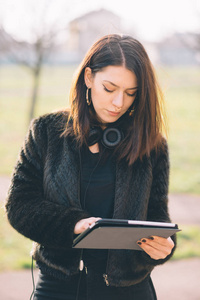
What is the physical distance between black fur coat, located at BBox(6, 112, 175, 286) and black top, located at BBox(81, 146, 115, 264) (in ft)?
0.15

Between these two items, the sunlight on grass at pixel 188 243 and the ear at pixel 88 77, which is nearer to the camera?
the ear at pixel 88 77

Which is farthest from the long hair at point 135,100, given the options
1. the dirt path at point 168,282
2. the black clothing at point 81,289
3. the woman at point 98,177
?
the dirt path at point 168,282

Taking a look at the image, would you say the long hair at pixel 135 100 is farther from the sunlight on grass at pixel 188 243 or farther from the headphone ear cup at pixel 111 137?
the sunlight on grass at pixel 188 243

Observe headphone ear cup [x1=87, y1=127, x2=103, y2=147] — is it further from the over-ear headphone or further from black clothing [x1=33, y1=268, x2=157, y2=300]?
black clothing [x1=33, y1=268, x2=157, y2=300]

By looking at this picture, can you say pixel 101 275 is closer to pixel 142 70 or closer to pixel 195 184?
pixel 142 70

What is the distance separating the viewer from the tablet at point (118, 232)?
1.80 m

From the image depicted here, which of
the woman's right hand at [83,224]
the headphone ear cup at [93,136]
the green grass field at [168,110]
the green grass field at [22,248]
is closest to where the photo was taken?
the woman's right hand at [83,224]

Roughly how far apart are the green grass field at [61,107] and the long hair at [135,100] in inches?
7.0

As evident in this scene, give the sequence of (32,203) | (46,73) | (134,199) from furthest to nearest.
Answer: (46,73) < (134,199) < (32,203)

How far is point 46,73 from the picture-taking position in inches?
1382

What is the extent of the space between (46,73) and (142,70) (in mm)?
33588

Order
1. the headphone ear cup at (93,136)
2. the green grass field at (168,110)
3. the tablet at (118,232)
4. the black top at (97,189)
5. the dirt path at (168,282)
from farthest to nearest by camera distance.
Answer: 1. the green grass field at (168,110)
2. the dirt path at (168,282)
3. the headphone ear cup at (93,136)
4. the black top at (97,189)
5. the tablet at (118,232)

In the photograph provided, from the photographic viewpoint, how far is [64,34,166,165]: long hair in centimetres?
230

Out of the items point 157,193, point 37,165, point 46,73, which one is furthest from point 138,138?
point 46,73
